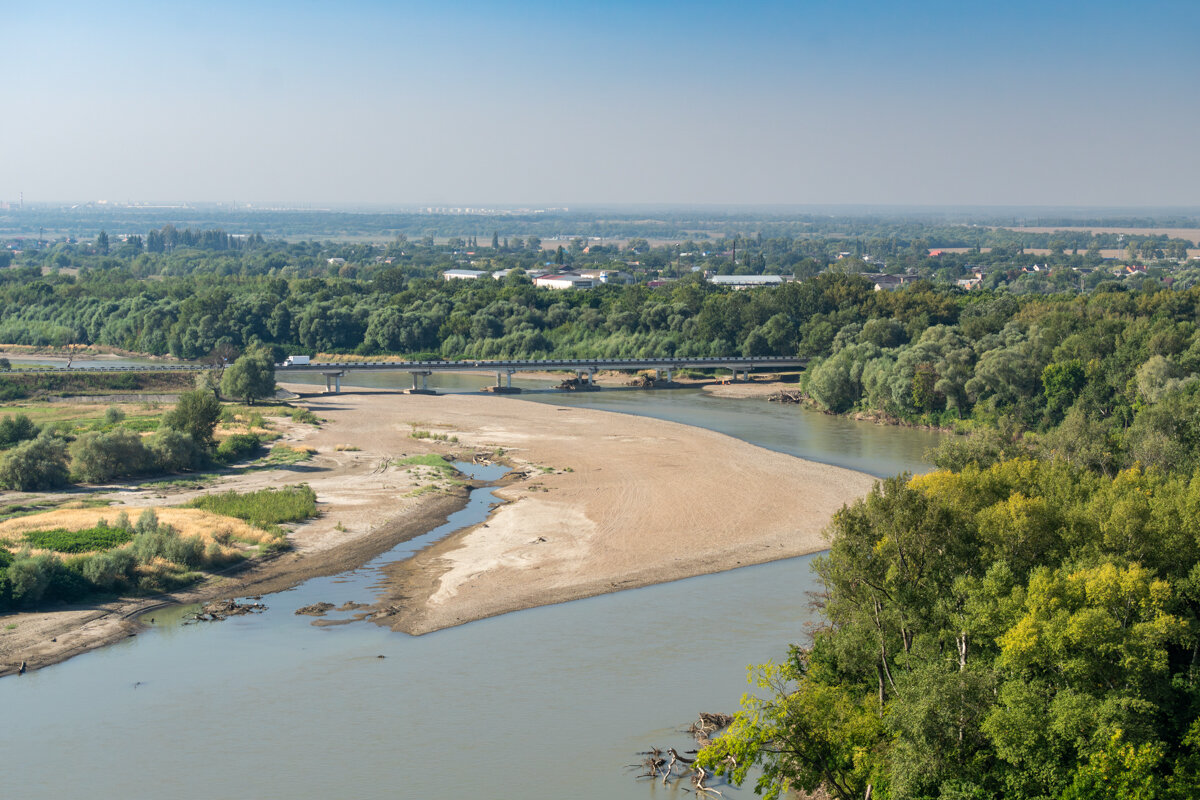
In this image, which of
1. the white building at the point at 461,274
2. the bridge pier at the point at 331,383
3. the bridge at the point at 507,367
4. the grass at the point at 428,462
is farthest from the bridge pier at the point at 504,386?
the white building at the point at 461,274

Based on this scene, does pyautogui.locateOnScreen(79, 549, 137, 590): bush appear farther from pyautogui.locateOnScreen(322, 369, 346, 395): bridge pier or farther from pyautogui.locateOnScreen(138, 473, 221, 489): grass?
pyautogui.locateOnScreen(322, 369, 346, 395): bridge pier

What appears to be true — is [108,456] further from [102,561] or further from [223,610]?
[223,610]

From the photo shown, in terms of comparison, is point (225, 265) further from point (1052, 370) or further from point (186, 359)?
point (1052, 370)

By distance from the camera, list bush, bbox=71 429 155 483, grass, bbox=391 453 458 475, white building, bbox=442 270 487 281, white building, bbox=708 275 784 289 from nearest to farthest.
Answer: bush, bbox=71 429 155 483 → grass, bbox=391 453 458 475 → white building, bbox=708 275 784 289 → white building, bbox=442 270 487 281

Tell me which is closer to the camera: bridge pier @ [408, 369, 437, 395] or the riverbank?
the riverbank

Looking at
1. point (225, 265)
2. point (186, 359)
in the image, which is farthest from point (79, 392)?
point (225, 265)

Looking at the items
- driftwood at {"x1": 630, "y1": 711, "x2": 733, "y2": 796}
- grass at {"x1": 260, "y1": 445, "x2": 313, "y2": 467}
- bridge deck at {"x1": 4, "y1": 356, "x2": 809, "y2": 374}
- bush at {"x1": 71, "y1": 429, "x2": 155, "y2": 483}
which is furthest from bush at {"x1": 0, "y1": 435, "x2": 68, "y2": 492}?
bridge deck at {"x1": 4, "y1": 356, "x2": 809, "y2": 374}

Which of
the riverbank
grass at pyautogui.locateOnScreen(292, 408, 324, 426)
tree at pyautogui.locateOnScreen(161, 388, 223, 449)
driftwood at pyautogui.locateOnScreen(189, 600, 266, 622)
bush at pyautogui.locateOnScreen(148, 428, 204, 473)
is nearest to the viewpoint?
driftwood at pyautogui.locateOnScreen(189, 600, 266, 622)
